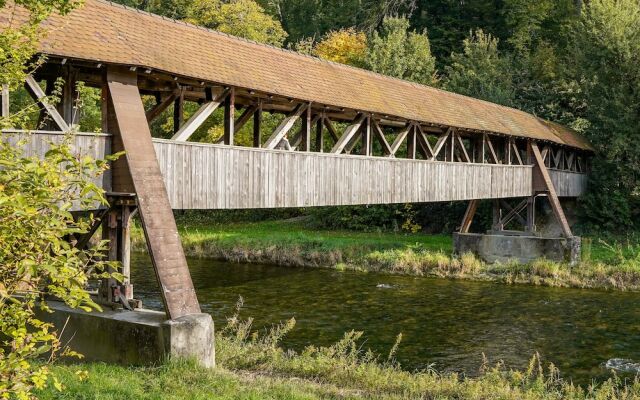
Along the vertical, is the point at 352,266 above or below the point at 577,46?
below

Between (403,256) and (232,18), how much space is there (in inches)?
978

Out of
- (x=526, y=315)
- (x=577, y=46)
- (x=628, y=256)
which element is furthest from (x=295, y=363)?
(x=577, y=46)

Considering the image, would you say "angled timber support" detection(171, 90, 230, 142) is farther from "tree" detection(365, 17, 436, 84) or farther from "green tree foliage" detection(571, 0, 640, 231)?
"tree" detection(365, 17, 436, 84)

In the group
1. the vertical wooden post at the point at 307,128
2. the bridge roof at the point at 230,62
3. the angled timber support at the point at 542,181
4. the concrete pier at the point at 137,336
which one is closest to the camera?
the concrete pier at the point at 137,336

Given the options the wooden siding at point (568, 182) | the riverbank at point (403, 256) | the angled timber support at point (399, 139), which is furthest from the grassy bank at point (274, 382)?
the wooden siding at point (568, 182)

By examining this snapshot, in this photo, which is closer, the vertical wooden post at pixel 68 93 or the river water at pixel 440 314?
the vertical wooden post at pixel 68 93

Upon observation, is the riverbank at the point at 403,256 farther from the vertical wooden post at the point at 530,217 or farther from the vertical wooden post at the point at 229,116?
the vertical wooden post at the point at 229,116

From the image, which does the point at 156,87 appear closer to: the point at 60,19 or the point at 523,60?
the point at 60,19

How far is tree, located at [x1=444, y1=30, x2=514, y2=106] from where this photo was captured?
3750cm

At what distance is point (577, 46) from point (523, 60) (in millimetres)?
9627

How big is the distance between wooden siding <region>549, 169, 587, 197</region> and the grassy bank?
17.5 meters

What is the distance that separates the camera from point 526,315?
56.5 feet

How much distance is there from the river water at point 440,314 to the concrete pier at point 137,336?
4553 mm

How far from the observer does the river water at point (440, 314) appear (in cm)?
1324
